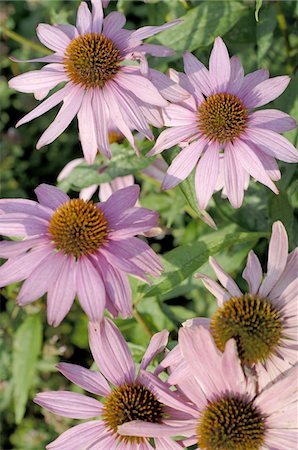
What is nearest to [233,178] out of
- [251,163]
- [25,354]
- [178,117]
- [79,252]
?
[251,163]

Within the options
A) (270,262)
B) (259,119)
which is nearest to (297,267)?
(270,262)

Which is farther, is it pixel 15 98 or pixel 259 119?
pixel 15 98

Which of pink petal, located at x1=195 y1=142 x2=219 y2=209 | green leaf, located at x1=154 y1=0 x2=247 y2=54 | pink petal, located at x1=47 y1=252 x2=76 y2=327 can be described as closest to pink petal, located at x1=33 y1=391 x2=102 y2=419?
pink petal, located at x1=47 y1=252 x2=76 y2=327

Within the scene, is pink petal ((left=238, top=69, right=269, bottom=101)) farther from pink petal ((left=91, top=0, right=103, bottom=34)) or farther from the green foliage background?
pink petal ((left=91, top=0, right=103, bottom=34))

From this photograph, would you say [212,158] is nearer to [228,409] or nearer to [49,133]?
[49,133]

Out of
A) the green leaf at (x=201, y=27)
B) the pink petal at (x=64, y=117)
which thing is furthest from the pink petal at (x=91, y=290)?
the green leaf at (x=201, y=27)
